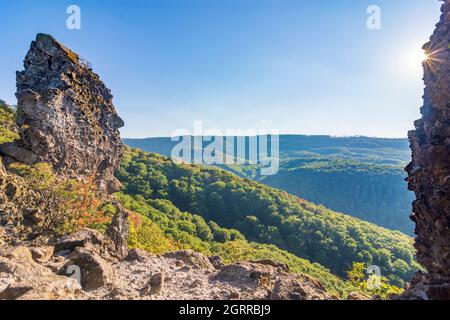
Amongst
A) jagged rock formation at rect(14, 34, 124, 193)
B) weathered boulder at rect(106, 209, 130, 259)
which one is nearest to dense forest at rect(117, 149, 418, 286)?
jagged rock formation at rect(14, 34, 124, 193)

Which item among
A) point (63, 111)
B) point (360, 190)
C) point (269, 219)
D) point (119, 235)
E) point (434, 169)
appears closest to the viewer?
point (434, 169)

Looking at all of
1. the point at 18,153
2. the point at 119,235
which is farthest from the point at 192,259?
the point at 18,153

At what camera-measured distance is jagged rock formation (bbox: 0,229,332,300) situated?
7.95 metres

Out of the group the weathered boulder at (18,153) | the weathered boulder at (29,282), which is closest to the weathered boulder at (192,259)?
the weathered boulder at (29,282)

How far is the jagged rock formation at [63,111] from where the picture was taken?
16828mm

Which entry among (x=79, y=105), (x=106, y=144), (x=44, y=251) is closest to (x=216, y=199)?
(x=106, y=144)

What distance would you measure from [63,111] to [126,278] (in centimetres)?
1242

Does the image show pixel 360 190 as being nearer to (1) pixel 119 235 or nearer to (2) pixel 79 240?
(1) pixel 119 235

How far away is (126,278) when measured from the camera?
1051 cm

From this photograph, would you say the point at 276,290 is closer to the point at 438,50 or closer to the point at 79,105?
the point at 438,50

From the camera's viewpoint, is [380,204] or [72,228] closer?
[72,228]

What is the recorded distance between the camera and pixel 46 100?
17.1 meters
